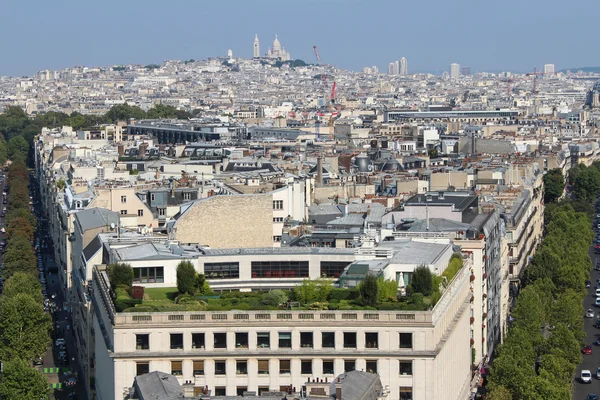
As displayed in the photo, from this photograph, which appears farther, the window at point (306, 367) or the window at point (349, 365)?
the window at point (306, 367)

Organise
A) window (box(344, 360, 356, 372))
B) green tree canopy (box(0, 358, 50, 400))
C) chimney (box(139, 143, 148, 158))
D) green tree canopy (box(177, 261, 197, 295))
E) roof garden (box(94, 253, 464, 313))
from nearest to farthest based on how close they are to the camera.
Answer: window (box(344, 360, 356, 372)) → roof garden (box(94, 253, 464, 313)) → green tree canopy (box(177, 261, 197, 295)) → green tree canopy (box(0, 358, 50, 400)) → chimney (box(139, 143, 148, 158))

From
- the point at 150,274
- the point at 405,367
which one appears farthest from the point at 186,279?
the point at 405,367

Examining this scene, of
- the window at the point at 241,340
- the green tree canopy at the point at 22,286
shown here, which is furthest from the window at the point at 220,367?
the green tree canopy at the point at 22,286

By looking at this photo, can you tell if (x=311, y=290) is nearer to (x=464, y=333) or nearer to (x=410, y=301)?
(x=410, y=301)

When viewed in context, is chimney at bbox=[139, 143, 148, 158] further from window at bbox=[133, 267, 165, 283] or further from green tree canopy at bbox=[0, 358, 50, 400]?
window at bbox=[133, 267, 165, 283]

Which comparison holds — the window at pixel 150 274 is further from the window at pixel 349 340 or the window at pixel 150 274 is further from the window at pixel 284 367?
the window at pixel 349 340

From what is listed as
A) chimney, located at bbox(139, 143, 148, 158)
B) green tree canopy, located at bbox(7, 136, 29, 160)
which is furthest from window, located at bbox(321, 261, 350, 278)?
green tree canopy, located at bbox(7, 136, 29, 160)
